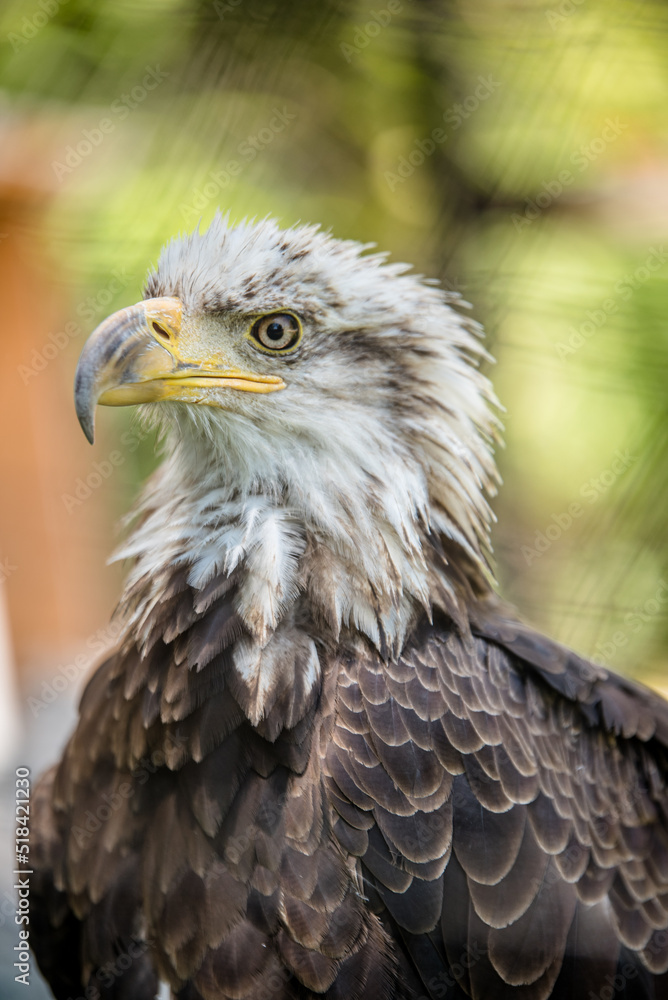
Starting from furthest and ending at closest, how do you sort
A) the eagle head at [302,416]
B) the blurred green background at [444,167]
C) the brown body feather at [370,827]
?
the blurred green background at [444,167]
the eagle head at [302,416]
the brown body feather at [370,827]

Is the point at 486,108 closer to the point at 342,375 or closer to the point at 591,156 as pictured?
the point at 591,156

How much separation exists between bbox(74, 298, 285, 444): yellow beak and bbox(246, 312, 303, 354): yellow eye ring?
1.6 inches

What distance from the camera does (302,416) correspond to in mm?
1103

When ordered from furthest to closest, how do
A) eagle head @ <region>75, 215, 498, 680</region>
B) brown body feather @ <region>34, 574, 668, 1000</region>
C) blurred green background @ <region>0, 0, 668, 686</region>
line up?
1. blurred green background @ <region>0, 0, 668, 686</region>
2. eagle head @ <region>75, 215, 498, 680</region>
3. brown body feather @ <region>34, 574, 668, 1000</region>

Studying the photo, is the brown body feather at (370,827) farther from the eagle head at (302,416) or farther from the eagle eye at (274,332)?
the eagle eye at (274,332)

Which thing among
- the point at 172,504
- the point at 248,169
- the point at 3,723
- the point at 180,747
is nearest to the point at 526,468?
the point at 248,169

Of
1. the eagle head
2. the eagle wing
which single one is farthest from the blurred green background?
the eagle wing

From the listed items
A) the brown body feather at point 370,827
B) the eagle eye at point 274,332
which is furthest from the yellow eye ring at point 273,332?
the brown body feather at point 370,827

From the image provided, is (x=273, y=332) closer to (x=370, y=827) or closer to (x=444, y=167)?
(x=370, y=827)

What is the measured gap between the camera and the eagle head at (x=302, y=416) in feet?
3.52

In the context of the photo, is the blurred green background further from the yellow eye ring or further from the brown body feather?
the brown body feather

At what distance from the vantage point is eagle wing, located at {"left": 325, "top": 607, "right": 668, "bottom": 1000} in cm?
98

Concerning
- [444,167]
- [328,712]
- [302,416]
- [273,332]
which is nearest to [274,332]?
[273,332]

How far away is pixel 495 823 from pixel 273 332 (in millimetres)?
733
